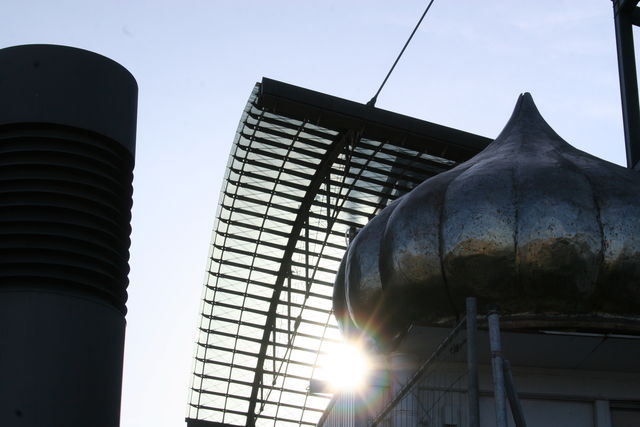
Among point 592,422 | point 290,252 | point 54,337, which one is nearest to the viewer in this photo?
point 54,337

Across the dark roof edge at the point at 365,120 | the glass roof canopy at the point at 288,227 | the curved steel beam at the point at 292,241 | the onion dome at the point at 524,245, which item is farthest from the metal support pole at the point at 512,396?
the curved steel beam at the point at 292,241

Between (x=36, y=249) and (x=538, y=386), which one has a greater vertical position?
(x=538, y=386)

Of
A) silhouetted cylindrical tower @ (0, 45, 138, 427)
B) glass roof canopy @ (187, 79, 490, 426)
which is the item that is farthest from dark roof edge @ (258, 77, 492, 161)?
silhouetted cylindrical tower @ (0, 45, 138, 427)

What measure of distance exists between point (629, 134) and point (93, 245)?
19.0 metres

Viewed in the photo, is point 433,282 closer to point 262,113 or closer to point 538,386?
point 538,386

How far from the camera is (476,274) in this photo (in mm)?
13930

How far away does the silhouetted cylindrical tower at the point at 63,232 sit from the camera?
519cm

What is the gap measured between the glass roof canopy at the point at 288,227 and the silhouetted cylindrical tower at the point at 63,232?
91.7 ft

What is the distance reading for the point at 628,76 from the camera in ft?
77.0

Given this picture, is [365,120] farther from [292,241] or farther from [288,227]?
[292,241]

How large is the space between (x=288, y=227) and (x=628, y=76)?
23297 millimetres

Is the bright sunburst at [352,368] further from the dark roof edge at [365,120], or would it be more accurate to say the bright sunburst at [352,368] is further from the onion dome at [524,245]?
the dark roof edge at [365,120]

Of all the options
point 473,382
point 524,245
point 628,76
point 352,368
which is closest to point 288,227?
point 628,76

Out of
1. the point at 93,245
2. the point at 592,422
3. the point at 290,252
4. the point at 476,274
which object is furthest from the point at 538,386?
the point at 290,252
